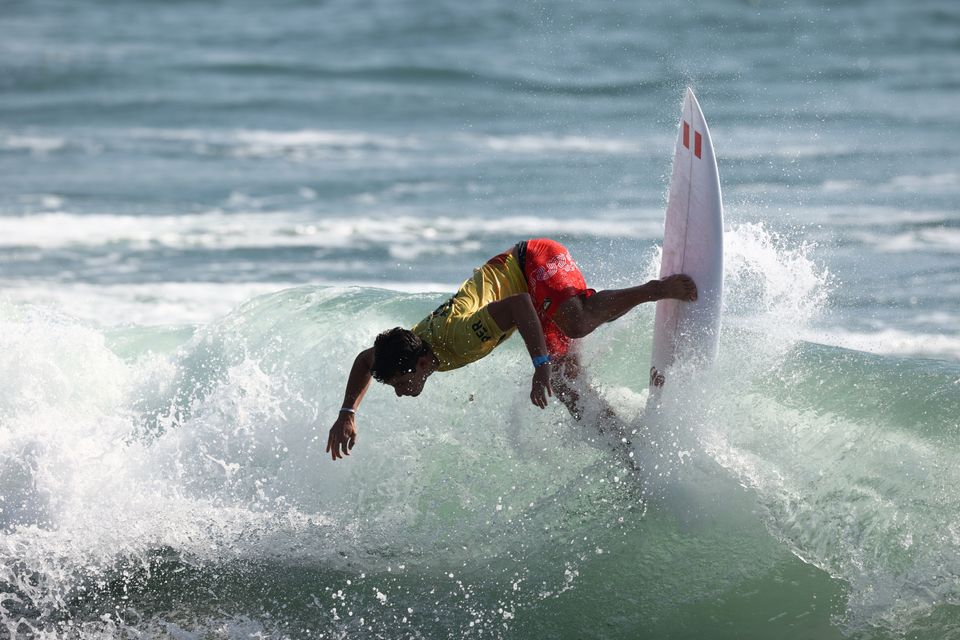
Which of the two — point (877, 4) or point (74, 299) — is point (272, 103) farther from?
point (877, 4)

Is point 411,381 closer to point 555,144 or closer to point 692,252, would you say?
point 692,252

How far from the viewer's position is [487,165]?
56.6 ft

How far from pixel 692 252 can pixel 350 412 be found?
7.16ft

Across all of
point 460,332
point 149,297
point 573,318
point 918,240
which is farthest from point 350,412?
point 918,240

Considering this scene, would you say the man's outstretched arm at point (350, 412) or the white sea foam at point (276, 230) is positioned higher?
the white sea foam at point (276, 230)

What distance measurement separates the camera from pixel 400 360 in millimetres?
5082

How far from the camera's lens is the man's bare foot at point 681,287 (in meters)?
6.07

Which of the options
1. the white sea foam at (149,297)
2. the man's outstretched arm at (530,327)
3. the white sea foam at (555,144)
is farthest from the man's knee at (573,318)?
the white sea foam at (555,144)

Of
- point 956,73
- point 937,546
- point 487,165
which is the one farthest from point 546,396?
point 956,73

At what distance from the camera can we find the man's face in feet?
16.8

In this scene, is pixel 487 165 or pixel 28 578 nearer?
pixel 28 578

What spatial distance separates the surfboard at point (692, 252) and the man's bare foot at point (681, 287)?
0.10 ft

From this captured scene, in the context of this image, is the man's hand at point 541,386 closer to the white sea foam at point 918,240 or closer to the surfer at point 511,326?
the surfer at point 511,326

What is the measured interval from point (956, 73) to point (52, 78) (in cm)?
1955
